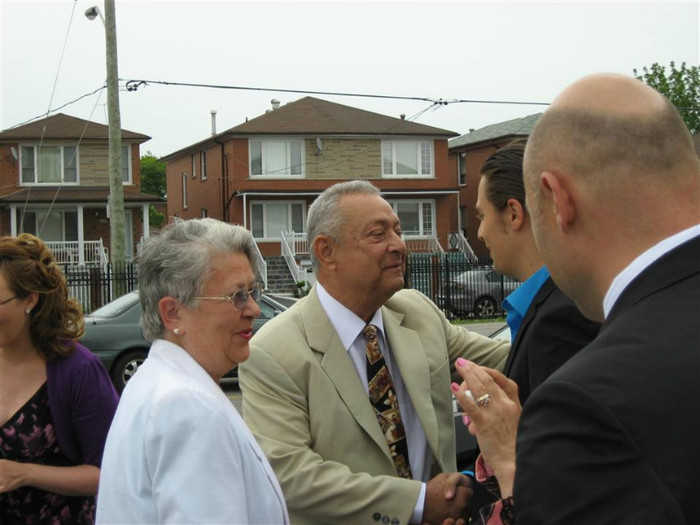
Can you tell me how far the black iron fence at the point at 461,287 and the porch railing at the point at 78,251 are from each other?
16.6 meters

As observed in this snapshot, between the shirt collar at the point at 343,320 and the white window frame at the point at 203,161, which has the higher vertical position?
the white window frame at the point at 203,161

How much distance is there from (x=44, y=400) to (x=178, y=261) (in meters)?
1.16

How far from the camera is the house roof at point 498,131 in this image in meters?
52.7

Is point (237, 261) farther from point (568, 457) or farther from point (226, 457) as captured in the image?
point (568, 457)

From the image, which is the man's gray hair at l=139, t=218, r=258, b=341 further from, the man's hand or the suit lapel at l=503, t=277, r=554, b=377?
the man's hand

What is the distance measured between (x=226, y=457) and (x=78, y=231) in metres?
41.0

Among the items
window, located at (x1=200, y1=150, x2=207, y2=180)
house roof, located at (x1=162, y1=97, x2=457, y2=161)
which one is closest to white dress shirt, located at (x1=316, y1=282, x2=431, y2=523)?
house roof, located at (x1=162, y1=97, x2=457, y2=161)

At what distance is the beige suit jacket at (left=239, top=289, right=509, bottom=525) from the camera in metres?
2.90

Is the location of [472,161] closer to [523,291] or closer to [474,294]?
[474,294]

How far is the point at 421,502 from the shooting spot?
2.92m

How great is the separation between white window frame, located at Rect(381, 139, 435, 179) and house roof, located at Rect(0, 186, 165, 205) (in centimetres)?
1296

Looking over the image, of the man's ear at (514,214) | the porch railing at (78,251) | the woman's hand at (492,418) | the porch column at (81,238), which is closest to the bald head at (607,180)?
the woman's hand at (492,418)

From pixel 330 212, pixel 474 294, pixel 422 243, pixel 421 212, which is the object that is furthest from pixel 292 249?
pixel 330 212

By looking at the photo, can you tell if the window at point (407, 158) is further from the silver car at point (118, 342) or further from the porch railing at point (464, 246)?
the silver car at point (118, 342)
